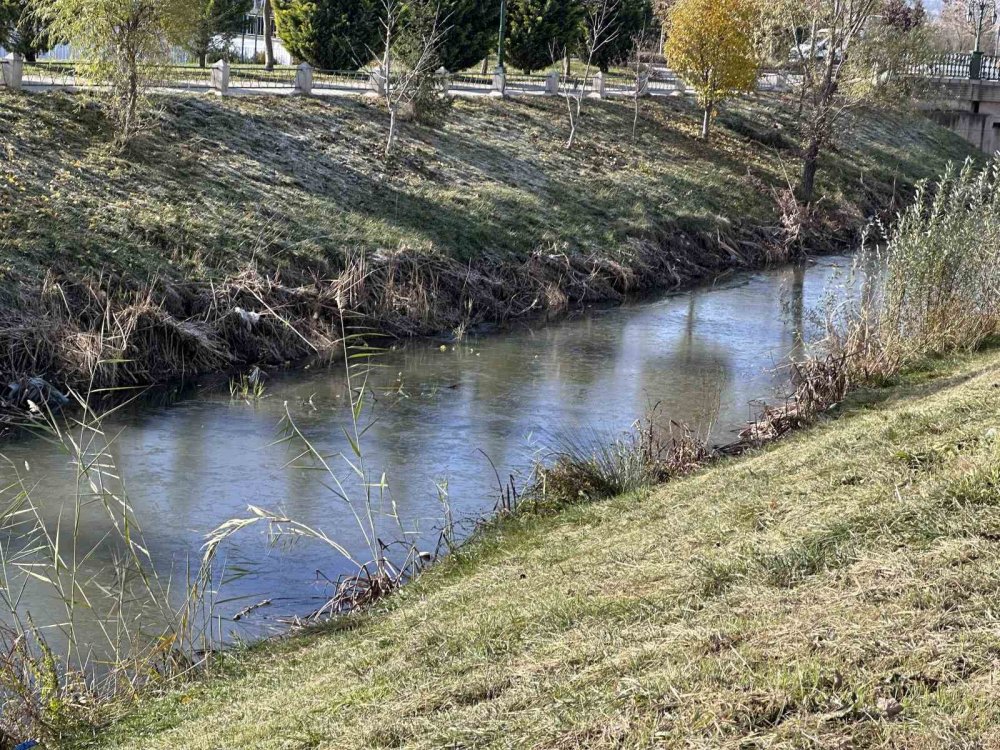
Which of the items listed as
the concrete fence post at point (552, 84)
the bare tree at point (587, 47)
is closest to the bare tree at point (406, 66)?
the bare tree at point (587, 47)

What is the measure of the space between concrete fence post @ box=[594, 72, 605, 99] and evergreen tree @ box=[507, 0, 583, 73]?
426 cm

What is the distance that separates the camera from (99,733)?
21.9ft

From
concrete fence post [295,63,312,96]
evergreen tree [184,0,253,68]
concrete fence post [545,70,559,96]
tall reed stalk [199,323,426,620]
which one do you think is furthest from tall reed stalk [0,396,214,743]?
evergreen tree [184,0,253,68]

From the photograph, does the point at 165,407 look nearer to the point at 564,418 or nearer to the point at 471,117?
the point at 564,418

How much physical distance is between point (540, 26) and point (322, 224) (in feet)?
72.8

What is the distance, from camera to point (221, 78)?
27562 millimetres

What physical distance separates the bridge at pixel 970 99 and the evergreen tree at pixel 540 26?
49.1ft

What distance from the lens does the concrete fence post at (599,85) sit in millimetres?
37156

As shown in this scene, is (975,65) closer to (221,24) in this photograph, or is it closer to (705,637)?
(221,24)

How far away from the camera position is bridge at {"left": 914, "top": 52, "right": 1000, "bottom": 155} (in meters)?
48.7

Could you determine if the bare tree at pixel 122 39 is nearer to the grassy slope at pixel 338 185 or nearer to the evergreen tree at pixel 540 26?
the grassy slope at pixel 338 185

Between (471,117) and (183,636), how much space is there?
2510 cm

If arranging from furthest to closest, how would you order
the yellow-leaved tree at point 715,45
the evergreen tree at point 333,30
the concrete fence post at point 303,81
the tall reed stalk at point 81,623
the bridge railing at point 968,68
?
the bridge railing at point 968,68 < the evergreen tree at point 333,30 < the yellow-leaved tree at point 715,45 < the concrete fence post at point 303,81 < the tall reed stalk at point 81,623

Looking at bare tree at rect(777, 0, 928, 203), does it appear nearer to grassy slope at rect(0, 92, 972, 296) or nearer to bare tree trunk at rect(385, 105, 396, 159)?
grassy slope at rect(0, 92, 972, 296)
